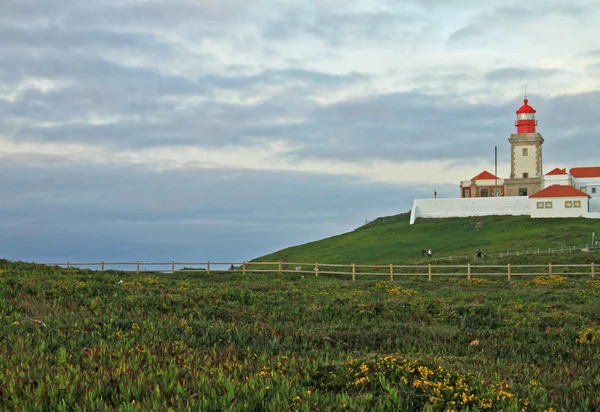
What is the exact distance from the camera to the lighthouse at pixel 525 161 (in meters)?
90.5

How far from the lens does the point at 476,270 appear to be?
144 ft

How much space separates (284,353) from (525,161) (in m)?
88.2

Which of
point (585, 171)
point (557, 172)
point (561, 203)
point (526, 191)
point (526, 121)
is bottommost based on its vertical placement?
point (561, 203)

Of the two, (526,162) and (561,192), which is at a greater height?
(526,162)

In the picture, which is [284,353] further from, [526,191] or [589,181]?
[589,181]

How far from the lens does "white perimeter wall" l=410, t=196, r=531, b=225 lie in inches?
3334

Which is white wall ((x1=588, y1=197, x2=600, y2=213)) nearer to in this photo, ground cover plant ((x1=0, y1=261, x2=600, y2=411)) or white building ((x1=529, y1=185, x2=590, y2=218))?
white building ((x1=529, y1=185, x2=590, y2=218))

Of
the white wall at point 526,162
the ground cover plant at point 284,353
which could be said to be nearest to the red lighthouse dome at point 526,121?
the white wall at point 526,162

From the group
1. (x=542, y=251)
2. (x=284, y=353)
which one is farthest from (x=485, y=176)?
(x=284, y=353)

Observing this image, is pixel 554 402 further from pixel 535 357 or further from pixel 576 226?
pixel 576 226

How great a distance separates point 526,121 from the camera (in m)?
94.5

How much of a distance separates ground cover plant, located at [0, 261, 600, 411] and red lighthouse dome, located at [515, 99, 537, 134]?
76370 mm

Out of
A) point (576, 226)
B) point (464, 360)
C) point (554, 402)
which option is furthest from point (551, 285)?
point (576, 226)

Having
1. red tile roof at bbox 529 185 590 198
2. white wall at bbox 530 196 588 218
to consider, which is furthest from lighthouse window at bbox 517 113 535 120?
white wall at bbox 530 196 588 218
